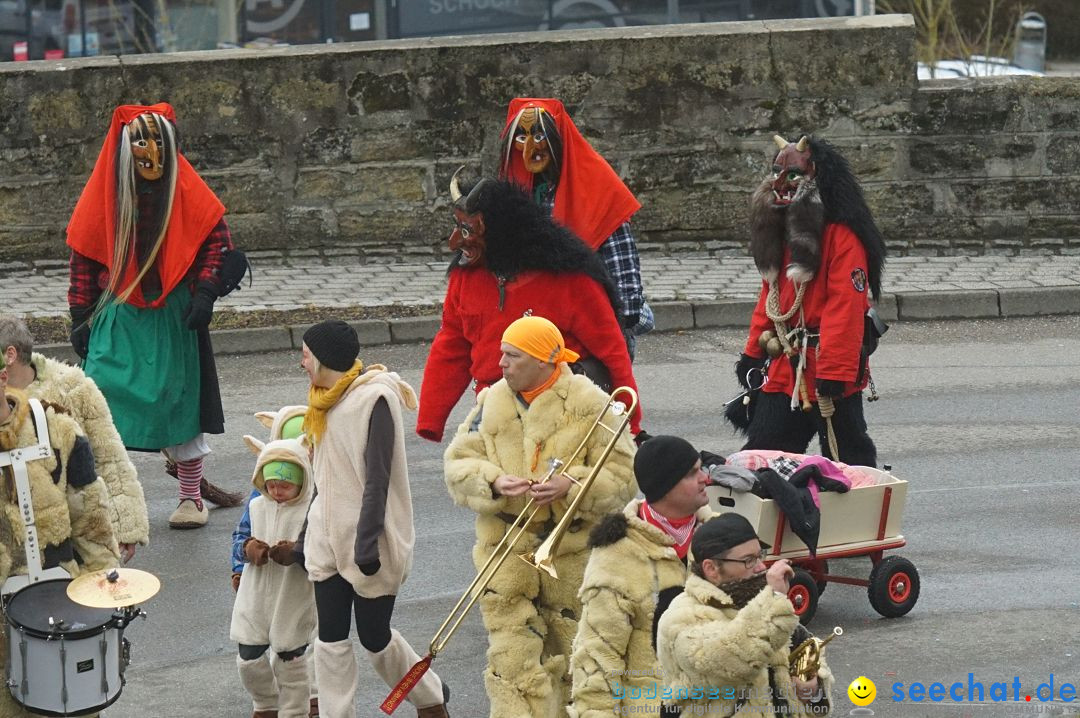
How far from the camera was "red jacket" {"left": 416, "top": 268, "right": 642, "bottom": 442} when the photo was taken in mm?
7422

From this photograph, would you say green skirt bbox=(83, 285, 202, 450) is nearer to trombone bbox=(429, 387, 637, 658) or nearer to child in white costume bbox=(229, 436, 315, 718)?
child in white costume bbox=(229, 436, 315, 718)

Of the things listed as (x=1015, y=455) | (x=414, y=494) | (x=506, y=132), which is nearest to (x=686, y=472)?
(x=506, y=132)

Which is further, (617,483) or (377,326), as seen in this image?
(377,326)

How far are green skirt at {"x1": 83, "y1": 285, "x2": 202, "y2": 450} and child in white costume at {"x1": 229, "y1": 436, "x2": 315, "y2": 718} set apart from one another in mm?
2962

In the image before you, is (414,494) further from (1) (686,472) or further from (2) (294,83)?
(2) (294,83)

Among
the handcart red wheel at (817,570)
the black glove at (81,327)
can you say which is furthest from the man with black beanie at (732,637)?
the black glove at (81,327)

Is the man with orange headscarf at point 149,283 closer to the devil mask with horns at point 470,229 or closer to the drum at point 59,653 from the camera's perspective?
the devil mask with horns at point 470,229

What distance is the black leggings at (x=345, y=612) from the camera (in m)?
6.36

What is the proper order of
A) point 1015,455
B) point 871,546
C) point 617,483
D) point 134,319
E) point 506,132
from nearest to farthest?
point 617,483 → point 871,546 → point 506,132 → point 134,319 → point 1015,455

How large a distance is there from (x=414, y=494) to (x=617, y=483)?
12.0ft

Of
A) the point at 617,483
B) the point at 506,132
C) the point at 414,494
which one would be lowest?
the point at 414,494

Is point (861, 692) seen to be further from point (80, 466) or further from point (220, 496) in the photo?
point (220, 496)

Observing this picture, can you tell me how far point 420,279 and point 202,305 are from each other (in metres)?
5.73

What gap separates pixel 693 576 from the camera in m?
4.88
